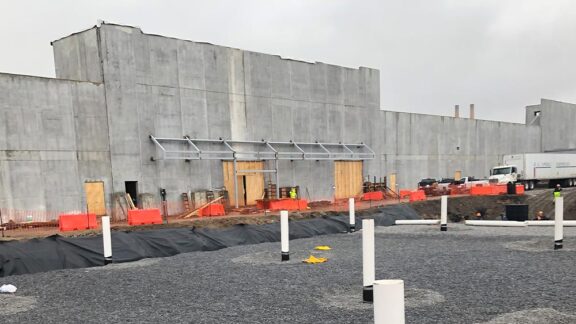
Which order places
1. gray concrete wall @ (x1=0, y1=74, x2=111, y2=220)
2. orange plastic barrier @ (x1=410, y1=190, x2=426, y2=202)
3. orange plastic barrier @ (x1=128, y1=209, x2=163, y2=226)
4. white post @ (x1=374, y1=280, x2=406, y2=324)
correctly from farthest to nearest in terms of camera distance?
orange plastic barrier @ (x1=410, y1=190, x2=426, y2=202), gray concrete wall @ (x1=0, y1=74, x2=111, y2=220), orange plastic barrier @ (x1=128, y1=209, x2=163, y2=226), white post @ (x1=374, y1=280, x2=406, y2=324)

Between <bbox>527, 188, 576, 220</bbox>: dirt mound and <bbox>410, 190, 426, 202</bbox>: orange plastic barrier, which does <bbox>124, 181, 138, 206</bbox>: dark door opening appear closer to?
Answer: <bbox>410, 190, 426, 202</bbox>: orange plastic barrier

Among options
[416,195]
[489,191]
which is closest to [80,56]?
[416,195]

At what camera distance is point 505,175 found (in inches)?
1654

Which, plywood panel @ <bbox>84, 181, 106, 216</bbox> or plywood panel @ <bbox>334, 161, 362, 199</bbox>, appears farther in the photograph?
plywood panel @ <bbox>334, 161, 362, 199</bbox>

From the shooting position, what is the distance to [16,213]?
2019cm

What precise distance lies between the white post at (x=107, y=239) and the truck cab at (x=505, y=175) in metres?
38.3

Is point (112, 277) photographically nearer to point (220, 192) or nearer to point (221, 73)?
point (220, 192)

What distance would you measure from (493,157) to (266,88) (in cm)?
3489

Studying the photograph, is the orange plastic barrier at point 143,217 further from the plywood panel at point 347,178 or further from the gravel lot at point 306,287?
the plywood panel at point 347,178

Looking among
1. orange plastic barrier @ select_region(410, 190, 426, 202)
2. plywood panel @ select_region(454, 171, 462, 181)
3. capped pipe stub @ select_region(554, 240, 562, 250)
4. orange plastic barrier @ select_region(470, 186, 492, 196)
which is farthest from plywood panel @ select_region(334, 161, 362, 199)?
capped pipe stub @ select_region(554, 240, 562, 250)

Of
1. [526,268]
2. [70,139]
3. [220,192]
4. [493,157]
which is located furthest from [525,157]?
[70,139]

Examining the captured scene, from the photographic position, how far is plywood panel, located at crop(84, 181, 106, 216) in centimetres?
2231

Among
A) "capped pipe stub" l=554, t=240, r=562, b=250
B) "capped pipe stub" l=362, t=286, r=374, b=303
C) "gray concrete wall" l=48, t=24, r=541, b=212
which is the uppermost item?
"gray concrete wall" l=48, t=24, r=541, b=212

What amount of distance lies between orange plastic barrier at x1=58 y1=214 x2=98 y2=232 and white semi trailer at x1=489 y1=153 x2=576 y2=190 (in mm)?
36585
